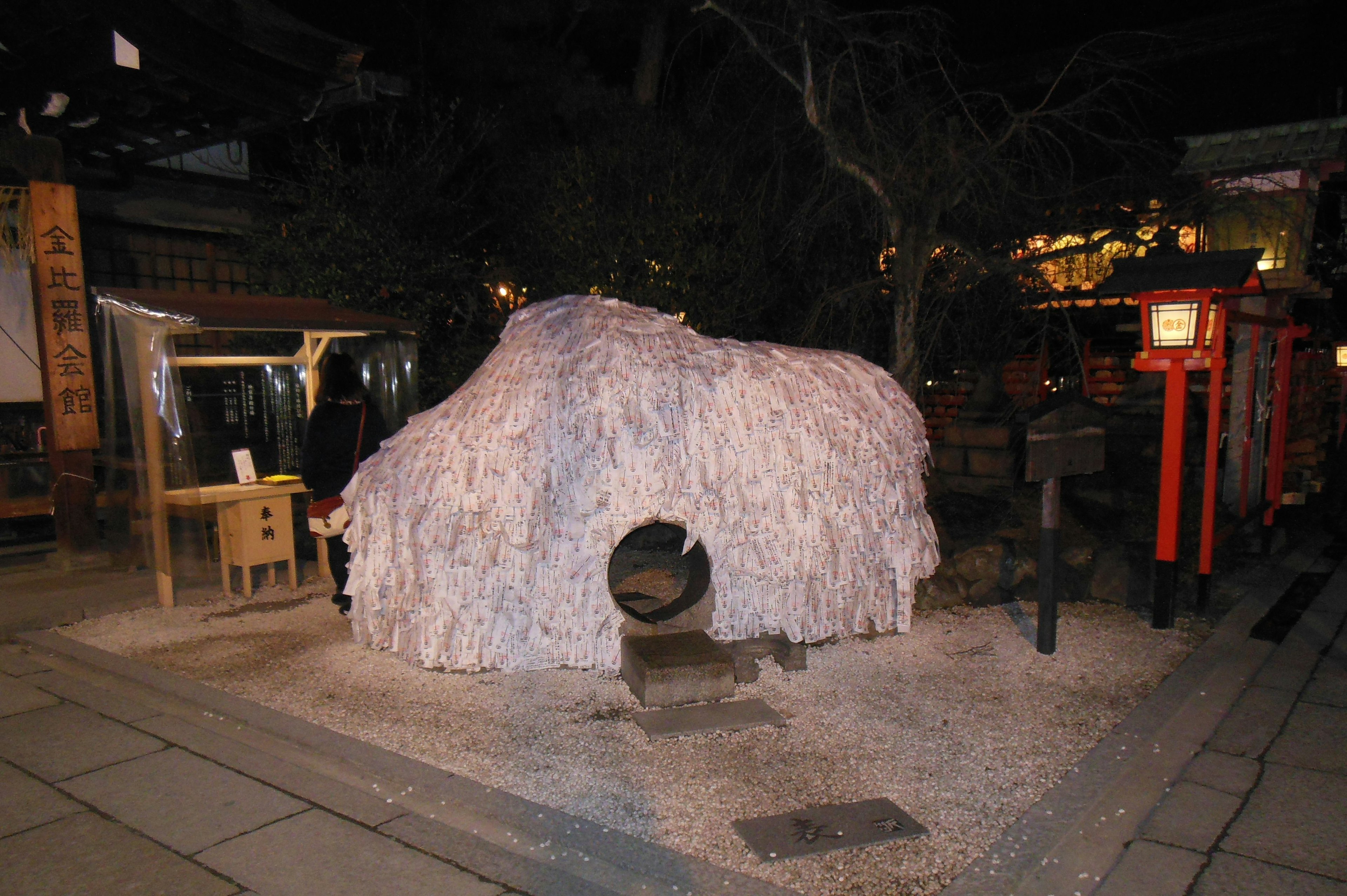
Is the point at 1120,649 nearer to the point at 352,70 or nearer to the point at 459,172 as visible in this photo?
the point at 352,70

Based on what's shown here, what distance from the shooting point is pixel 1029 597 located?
719 cm

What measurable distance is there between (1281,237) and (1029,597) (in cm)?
551

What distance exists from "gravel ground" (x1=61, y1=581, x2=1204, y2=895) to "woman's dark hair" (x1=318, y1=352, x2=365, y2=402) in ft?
6.07

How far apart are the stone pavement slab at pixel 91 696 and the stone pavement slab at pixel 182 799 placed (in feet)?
2.40

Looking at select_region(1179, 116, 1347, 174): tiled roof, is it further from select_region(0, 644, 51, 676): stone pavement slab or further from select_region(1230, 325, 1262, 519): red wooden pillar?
select_region(0, 644, 51, 676): stone pavement slab

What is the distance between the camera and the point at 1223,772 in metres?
4.22

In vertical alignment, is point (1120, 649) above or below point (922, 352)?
below

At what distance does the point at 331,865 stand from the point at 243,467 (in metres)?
5.09

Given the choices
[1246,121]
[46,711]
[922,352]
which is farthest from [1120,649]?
[1246,121]

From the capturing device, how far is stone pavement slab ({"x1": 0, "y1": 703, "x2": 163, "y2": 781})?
431 centimetres

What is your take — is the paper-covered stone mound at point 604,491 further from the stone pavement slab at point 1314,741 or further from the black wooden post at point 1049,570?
the stone pavement slab at point 1314,741

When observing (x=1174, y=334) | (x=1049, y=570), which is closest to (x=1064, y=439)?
(x=1049, y=570)

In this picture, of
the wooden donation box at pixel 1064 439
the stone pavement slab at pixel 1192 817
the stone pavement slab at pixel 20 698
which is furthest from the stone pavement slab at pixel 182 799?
the wooden donation box at pixel 1064 439

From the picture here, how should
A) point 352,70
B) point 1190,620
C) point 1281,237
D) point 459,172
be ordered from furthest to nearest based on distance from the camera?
1. point 459,172
2. point 1281,237
3. point 352,70
4. point 1190,620
